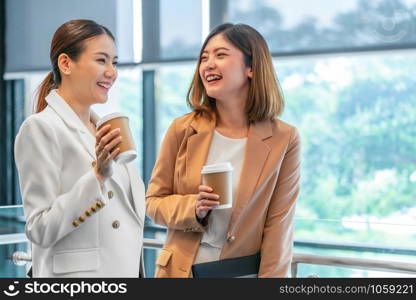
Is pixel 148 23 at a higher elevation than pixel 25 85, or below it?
higher

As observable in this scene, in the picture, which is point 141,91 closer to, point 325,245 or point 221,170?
point 325,245

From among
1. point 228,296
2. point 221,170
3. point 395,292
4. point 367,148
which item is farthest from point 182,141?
point 367,148

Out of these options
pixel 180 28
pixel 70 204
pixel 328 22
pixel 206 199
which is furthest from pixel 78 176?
pixel 180 28

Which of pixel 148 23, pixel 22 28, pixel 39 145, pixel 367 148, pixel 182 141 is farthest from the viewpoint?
pixel 22 28

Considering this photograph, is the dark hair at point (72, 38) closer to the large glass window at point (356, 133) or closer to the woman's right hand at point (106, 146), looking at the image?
the woman's right hand at point (106, 146)

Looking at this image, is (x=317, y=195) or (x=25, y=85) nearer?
(x=317, y=195)

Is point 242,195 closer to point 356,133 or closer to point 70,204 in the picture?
point 70,204

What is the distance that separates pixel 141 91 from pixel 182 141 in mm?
3611

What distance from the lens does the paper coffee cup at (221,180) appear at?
5.80 ft

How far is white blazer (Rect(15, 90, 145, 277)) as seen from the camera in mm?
1399

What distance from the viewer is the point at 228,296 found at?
159cm

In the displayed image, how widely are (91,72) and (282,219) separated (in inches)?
30.3

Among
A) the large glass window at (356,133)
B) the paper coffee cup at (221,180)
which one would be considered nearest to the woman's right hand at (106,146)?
the paper coffee cup at (221,180)

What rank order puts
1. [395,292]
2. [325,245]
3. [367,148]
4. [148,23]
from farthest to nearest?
[148,23] → [367,148] → [325,245] → [395,292]
